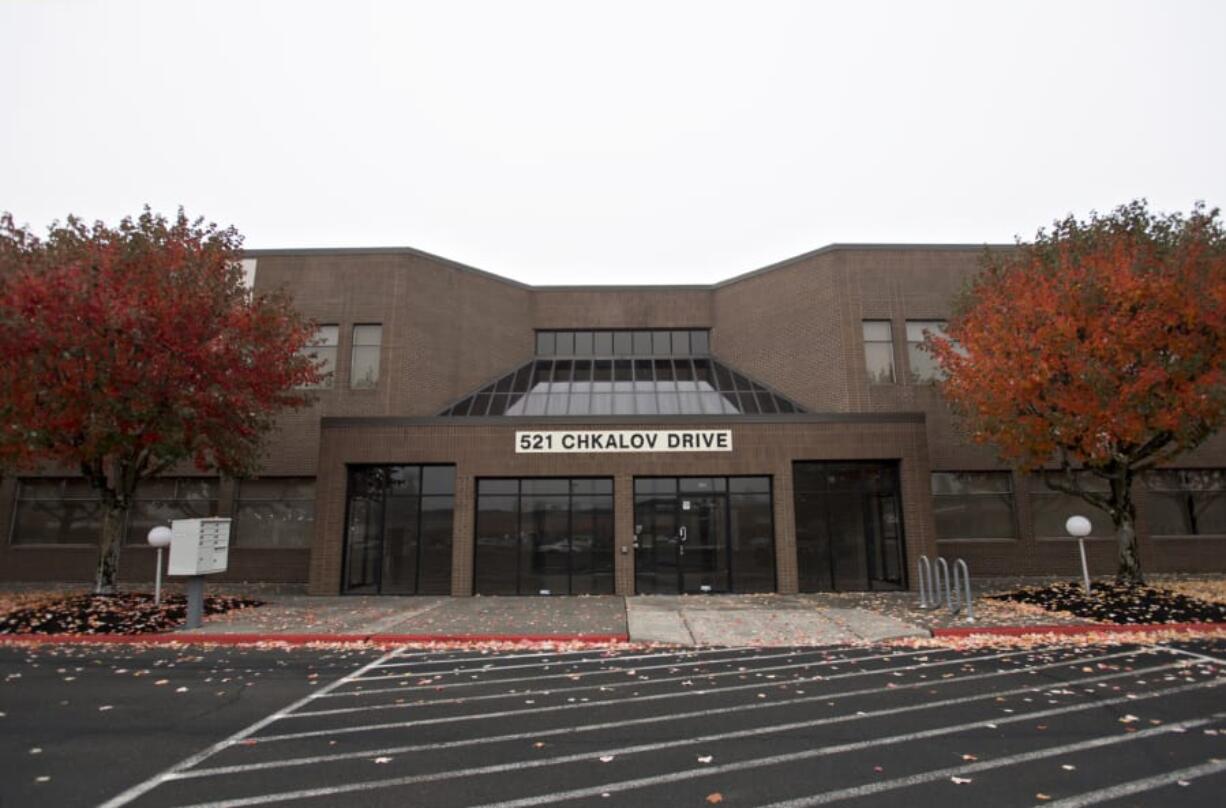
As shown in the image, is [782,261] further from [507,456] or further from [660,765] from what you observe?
[660,765]

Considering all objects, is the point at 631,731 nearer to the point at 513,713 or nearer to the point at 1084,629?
the point at 513,713

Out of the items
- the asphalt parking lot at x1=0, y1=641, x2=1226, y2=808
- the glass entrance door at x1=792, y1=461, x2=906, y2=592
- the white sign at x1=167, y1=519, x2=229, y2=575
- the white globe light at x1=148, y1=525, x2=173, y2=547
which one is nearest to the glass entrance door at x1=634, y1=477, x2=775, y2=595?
the glass entrance door at x1=792, y1=461, x2=906, y2=592

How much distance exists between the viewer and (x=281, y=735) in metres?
5.96

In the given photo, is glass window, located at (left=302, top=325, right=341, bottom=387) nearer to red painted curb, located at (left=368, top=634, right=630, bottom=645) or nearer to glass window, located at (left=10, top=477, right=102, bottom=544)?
glass window, located at (left=10, top=477, right=102, bottom=544)

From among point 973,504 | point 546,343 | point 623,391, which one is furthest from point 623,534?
point 973,504

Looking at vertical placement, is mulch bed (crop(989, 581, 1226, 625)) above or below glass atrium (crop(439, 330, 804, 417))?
below

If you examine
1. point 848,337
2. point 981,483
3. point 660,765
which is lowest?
point 660,765

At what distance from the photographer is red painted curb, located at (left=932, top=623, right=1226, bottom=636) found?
10641 mm

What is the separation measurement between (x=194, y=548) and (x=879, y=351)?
1805 cm

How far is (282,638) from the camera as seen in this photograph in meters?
10.7

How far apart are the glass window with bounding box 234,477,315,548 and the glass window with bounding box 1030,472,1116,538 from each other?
21324mm

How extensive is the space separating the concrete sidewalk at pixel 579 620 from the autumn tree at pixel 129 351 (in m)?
4.16

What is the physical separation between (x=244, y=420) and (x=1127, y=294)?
18881 mm

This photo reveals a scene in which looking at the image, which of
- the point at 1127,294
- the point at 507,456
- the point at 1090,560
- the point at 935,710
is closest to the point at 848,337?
the point at 1127,294
